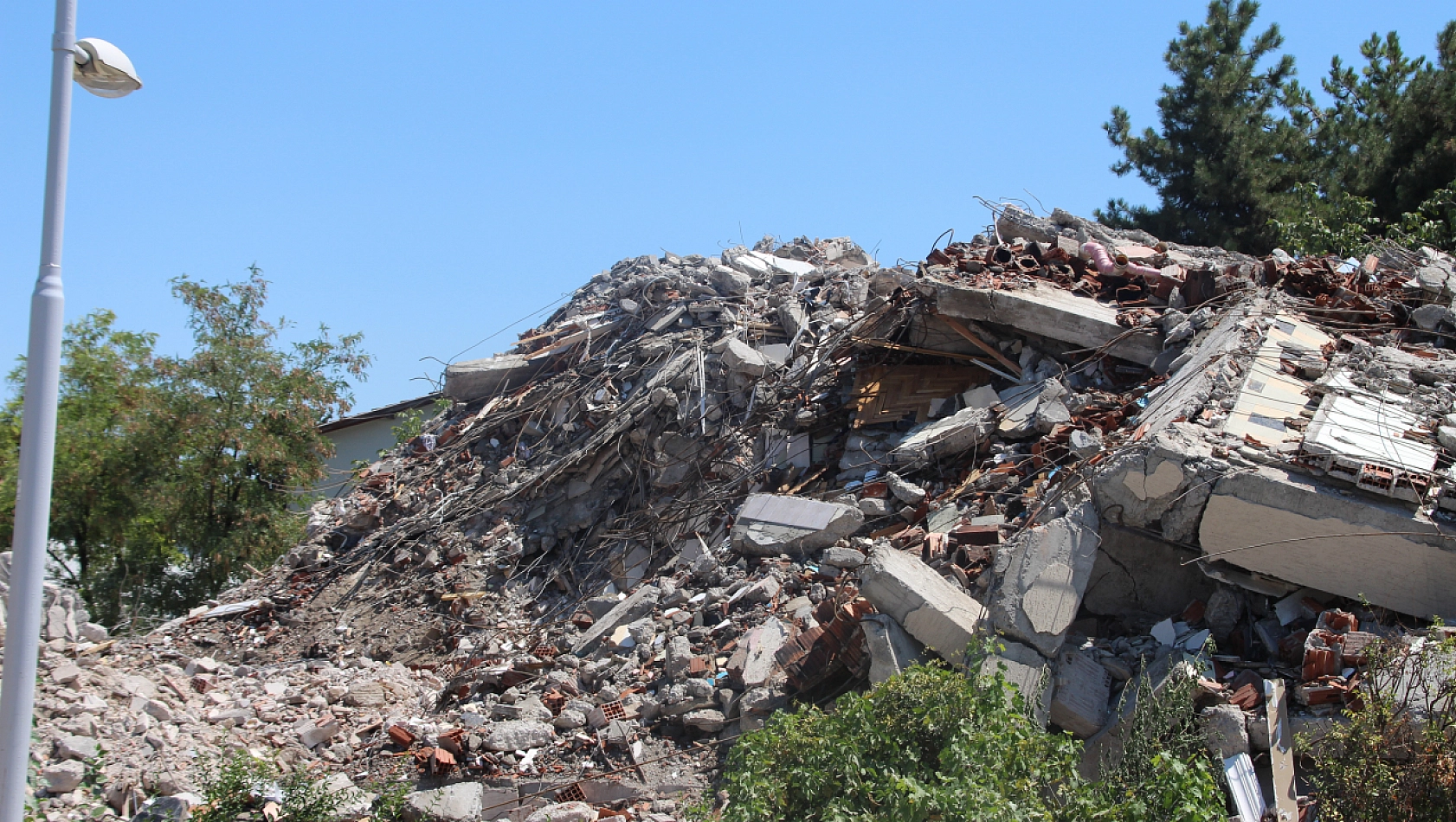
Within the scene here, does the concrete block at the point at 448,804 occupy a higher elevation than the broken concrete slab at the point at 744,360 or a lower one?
lower

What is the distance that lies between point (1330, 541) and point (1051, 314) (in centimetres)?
331

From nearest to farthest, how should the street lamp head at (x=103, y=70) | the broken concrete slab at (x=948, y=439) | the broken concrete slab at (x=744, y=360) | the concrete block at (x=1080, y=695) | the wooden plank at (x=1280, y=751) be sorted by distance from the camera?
the street lamp head at (x=103, y=70) < the wooden plank at (x=1280, y=751) < the concrete block at (x=1080, y=695) < the broken concrete slab at (x=948, y=439) < the broken concrete slab at (x=744, y=360)

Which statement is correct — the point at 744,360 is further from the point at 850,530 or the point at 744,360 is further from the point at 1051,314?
the point at 1051,314

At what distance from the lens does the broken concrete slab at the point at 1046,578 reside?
5.20 m

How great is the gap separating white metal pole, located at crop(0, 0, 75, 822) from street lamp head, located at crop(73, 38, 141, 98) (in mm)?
54

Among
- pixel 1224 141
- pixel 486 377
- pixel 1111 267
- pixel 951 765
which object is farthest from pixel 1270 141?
pixel 951 765

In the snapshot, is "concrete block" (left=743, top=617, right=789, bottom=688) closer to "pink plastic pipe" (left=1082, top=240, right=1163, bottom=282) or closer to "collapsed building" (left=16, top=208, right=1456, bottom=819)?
"collapsed building" (left=16, top=208, right=1456, bottom=819)

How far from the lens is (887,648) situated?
5348 mm

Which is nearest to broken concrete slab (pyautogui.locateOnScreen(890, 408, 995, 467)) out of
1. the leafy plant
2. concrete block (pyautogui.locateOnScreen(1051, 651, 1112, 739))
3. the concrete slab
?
the concrete slab

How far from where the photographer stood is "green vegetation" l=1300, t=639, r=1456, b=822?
152 inches

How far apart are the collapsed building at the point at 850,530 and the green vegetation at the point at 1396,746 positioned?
309 mm

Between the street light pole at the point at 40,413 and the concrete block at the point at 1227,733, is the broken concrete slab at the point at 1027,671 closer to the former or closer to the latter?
the concrete block at the point at 1227,733

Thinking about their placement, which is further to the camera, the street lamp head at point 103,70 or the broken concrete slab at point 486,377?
the broken concrete slab at point 486,377

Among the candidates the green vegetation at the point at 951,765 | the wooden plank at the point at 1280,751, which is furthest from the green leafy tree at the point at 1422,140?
the green vegetation at the point at 951,765
